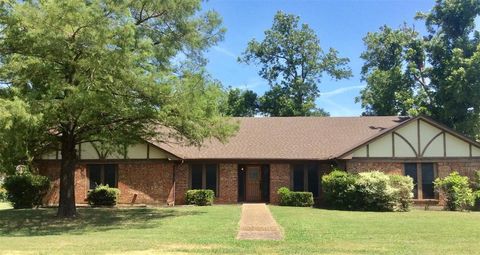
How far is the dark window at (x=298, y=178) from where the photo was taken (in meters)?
28.6

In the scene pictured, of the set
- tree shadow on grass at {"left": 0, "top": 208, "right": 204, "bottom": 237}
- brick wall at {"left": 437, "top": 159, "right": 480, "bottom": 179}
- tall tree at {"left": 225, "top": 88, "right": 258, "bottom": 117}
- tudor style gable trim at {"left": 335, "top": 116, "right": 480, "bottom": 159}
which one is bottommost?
tree shadow on grass at {"left": 0, "top": 208, "right": 204, "bottom": 237}

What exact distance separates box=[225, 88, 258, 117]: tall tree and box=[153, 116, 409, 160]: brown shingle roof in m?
13.6

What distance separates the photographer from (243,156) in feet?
92.2

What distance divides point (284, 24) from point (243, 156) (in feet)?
80.0

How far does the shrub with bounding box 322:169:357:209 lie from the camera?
24.5 m

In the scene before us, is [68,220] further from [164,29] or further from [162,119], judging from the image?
[164,29]

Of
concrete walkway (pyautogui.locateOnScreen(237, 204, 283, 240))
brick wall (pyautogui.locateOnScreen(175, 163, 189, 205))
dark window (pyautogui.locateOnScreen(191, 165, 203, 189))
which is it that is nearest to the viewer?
concrete walkway (pyautogui.locateOnScreen(237, 204, 283, 240))

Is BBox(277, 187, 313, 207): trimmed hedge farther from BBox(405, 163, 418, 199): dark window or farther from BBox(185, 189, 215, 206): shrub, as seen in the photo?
BBox(405, 163, 418, 199): dark window

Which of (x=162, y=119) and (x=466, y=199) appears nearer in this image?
(x=162, y=119)

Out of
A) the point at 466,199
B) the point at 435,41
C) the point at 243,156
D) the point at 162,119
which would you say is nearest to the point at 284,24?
the point at 435,41

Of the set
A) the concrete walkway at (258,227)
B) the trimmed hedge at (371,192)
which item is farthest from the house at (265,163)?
the concrete walkway at (258,227)

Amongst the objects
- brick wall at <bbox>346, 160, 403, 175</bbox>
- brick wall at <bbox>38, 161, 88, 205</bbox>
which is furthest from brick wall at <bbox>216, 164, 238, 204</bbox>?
brick wall at <bbox>38, 161, 88, 205</bbox>

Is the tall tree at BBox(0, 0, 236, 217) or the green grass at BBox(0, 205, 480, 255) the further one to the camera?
the tall tree at BBox(0, 0, 236, 217)

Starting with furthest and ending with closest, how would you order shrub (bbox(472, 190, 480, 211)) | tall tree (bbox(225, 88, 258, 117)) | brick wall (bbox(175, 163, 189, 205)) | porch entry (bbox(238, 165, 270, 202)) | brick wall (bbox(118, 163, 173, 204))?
tall tree (bbox(225, 88, 258, 117))
porch entry (bbox(238, 165, 270, 202))
brick wall (bbox(175, 163, 189, 205))
brick wall (bbox(118, 163, 173, 204))
shrub (bbox(472, 190, 480, 211))
